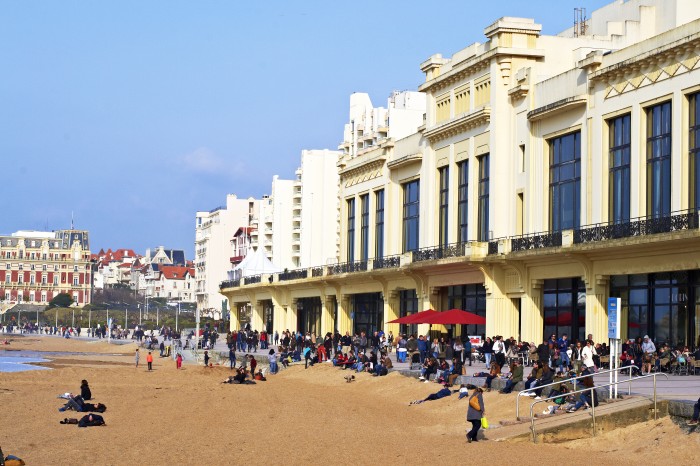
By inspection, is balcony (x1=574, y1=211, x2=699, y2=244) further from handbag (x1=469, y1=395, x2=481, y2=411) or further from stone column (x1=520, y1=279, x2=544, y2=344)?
handbag (x1=469, y1=395, x2=481, y2=411)

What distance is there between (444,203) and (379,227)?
10169 millimetres

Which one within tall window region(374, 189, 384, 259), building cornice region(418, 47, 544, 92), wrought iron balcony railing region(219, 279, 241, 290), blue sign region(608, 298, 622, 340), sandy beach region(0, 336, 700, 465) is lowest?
sandy beach region(0, 336, 700, 465)

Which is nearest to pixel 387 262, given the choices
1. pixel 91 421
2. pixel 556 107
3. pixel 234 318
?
pixel 556 107

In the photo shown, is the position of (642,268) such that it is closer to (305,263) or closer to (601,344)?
(601,344)

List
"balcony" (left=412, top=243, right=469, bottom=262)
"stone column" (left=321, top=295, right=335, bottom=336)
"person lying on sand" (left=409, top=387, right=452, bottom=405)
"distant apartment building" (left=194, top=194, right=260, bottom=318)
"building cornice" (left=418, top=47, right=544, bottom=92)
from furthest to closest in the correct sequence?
1. "distant apartment building" (left=194, top=194, right=260, bottom=318)
2. "stone column" (left=321, top=295, right=335, bottom=336)
3. "balcony" (left=412, top=243, right=469, bottom=262)
4. "building cornice" (left=418, top=47, right=544, bottom=92)
5. "person lying on sand" (left=409, top=387, right=452, bottom=405)

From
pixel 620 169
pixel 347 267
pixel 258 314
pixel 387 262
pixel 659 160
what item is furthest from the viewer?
pixel 258 314

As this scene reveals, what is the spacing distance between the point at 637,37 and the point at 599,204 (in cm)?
1232

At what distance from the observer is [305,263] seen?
109 metres

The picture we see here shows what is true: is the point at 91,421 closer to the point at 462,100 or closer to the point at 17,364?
the point at 462,100

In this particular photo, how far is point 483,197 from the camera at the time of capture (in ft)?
163

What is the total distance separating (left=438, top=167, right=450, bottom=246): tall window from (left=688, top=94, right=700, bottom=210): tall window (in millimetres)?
18535

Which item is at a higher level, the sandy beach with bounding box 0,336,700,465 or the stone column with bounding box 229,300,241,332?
the stone column with bounding box 229,300,241,332

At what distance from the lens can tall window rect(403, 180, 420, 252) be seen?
58250 millimetres

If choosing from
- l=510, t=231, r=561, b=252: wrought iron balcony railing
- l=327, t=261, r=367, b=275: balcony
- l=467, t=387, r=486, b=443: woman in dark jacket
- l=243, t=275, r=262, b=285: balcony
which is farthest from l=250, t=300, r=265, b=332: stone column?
l=467, t=387, r=486, b=443: woman in dark jacket
